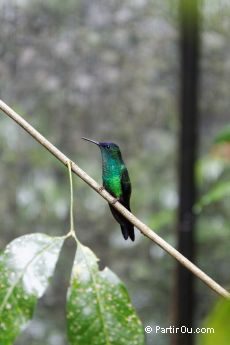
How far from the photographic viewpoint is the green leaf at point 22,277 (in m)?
0.45

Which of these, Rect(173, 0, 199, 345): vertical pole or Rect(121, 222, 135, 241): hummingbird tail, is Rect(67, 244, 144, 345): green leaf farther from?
Rect(173, 0, 199, 345): vertical pole

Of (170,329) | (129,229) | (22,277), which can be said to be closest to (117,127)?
(170,329)

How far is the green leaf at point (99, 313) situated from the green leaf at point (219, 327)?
8.3 inches

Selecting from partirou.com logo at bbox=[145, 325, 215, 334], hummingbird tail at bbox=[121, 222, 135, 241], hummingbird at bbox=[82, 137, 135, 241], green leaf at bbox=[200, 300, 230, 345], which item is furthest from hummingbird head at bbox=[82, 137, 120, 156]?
partirou.com logo at bbox=[145, 325, 215, 334]

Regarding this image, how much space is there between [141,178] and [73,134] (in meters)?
0.30

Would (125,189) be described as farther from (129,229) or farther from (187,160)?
(187,160)

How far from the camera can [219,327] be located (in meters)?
0.24

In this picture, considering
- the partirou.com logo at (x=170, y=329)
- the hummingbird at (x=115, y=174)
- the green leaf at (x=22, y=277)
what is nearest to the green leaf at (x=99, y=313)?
the green leaf at (x=22, y=277)

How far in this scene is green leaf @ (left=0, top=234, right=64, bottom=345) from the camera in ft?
1.48

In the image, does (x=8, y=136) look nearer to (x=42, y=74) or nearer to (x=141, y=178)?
(x=42, y=74)

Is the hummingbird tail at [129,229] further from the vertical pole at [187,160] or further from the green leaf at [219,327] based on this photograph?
the vertical pole at [187,160]

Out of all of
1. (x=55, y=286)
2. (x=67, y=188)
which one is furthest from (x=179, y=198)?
(x=55, y=286)

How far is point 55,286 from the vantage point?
6.93 ft

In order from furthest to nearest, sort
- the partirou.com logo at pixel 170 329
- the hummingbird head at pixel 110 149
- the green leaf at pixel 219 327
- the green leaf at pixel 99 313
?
1. the partirou.com logo at pixel 170 329
2. the hummingbird head at pixel 110 149
3. the green leaf at pixel 99 313
4. the green leaf at pixel 219 327
